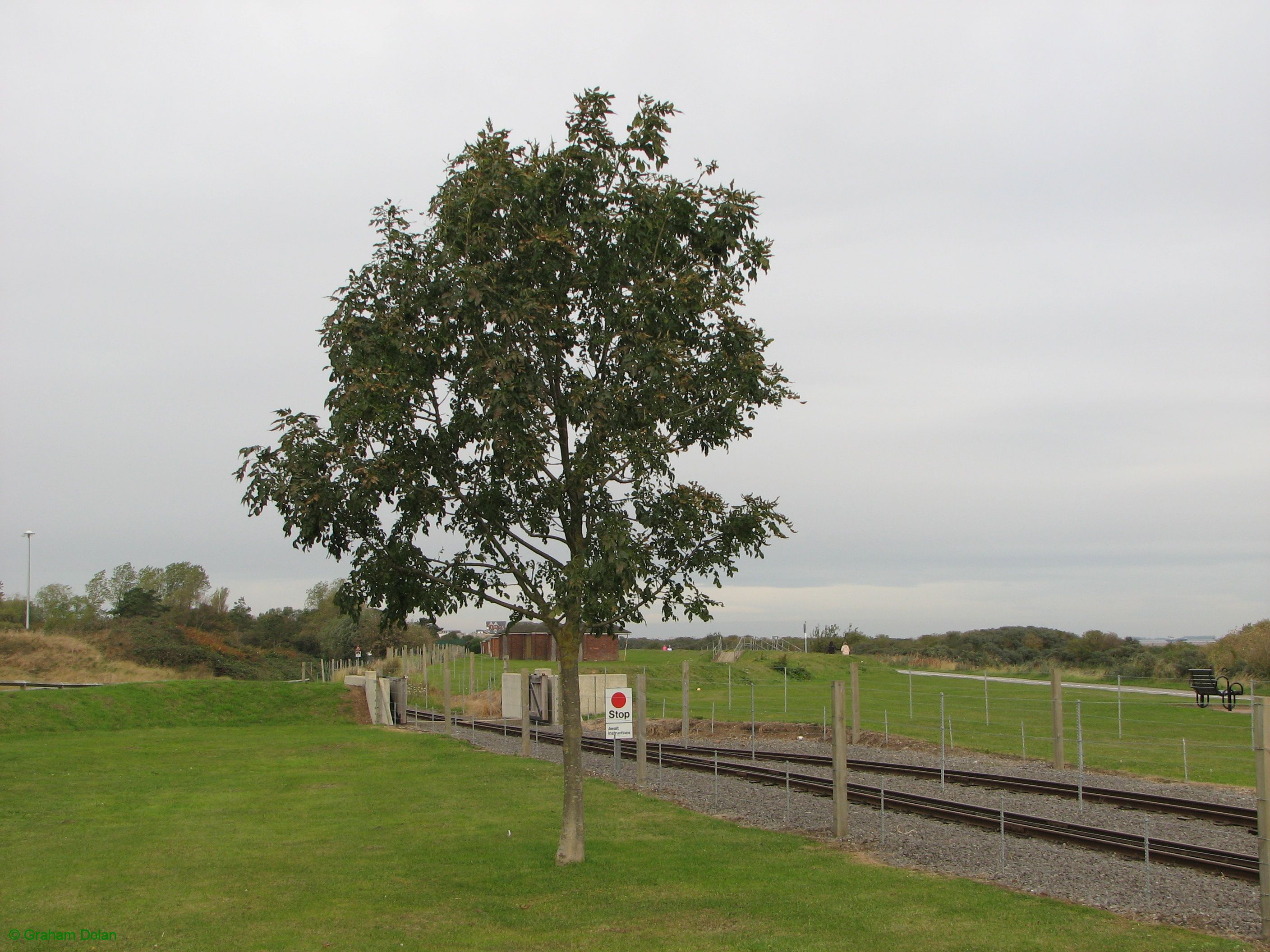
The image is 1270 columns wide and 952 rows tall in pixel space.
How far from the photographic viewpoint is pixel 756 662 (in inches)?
2926

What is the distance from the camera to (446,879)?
14.1m

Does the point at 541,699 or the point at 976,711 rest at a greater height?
the point at 541,699

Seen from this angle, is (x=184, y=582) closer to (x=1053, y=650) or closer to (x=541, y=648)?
(x=541, y=648)

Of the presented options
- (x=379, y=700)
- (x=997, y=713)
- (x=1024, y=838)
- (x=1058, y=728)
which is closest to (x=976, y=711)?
(x=997, y=713)

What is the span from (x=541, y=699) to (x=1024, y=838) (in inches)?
1245

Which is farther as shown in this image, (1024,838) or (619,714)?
(619,714)

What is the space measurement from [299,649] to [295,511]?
367 ft

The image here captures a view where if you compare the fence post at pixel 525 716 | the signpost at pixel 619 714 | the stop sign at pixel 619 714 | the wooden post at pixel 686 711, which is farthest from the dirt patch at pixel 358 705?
the stop sign at pixel 619 714

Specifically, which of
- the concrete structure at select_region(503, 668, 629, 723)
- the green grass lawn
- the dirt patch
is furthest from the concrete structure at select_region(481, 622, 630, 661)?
the green grass lawn

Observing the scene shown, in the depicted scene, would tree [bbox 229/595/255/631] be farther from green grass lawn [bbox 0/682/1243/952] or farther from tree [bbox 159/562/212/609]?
green grass lawn [bbox 0/682/1243/952]

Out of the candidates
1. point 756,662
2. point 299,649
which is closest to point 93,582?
point 299,649

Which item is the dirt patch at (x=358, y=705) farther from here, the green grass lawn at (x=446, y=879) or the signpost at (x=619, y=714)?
the signpost at (x=619, y=714)

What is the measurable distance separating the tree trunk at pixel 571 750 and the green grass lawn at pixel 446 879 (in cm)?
38

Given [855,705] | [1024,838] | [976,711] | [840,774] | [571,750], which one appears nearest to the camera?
[571,750]
